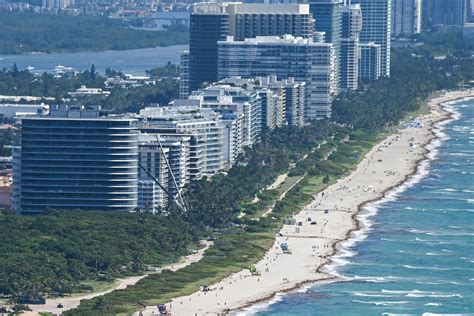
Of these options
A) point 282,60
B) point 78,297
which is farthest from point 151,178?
point 282,60

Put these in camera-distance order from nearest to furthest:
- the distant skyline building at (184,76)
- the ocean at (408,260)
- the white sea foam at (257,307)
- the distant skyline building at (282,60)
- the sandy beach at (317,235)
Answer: the white sea foam at (257,307) < the ocean at (408,260) < the sandy beach at (317,235) < the distant skyline building at (282,60) < the distant skyline building at (184,76)

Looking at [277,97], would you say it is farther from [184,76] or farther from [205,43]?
[184,76]

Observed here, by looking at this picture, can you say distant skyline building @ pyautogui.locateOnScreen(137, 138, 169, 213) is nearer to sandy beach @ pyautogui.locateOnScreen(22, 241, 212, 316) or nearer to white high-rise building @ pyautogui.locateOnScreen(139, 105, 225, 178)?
white high-rise building @ pyautogui.locateOnScreen(139, 105, 225, 178)

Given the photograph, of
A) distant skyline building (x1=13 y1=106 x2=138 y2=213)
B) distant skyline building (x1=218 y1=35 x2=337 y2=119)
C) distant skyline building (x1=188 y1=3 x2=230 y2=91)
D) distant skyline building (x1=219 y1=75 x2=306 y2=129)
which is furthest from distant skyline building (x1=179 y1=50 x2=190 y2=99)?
distant skyline building (x1=13 y1=106 x2=138 y2=213)

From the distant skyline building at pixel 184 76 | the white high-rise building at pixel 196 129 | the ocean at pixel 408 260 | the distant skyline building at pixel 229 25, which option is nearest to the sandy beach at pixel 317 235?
the ocean at pixel 408 260

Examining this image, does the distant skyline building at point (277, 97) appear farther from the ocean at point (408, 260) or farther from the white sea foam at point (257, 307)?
the white sea foam at point (257, 307)

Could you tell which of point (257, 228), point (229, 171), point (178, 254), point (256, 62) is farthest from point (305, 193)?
point (256, 62)

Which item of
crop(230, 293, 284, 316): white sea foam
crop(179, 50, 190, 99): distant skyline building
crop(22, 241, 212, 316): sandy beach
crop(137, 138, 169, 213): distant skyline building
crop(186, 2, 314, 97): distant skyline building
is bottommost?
crop(230, 293, 284, 316): white sea foam
